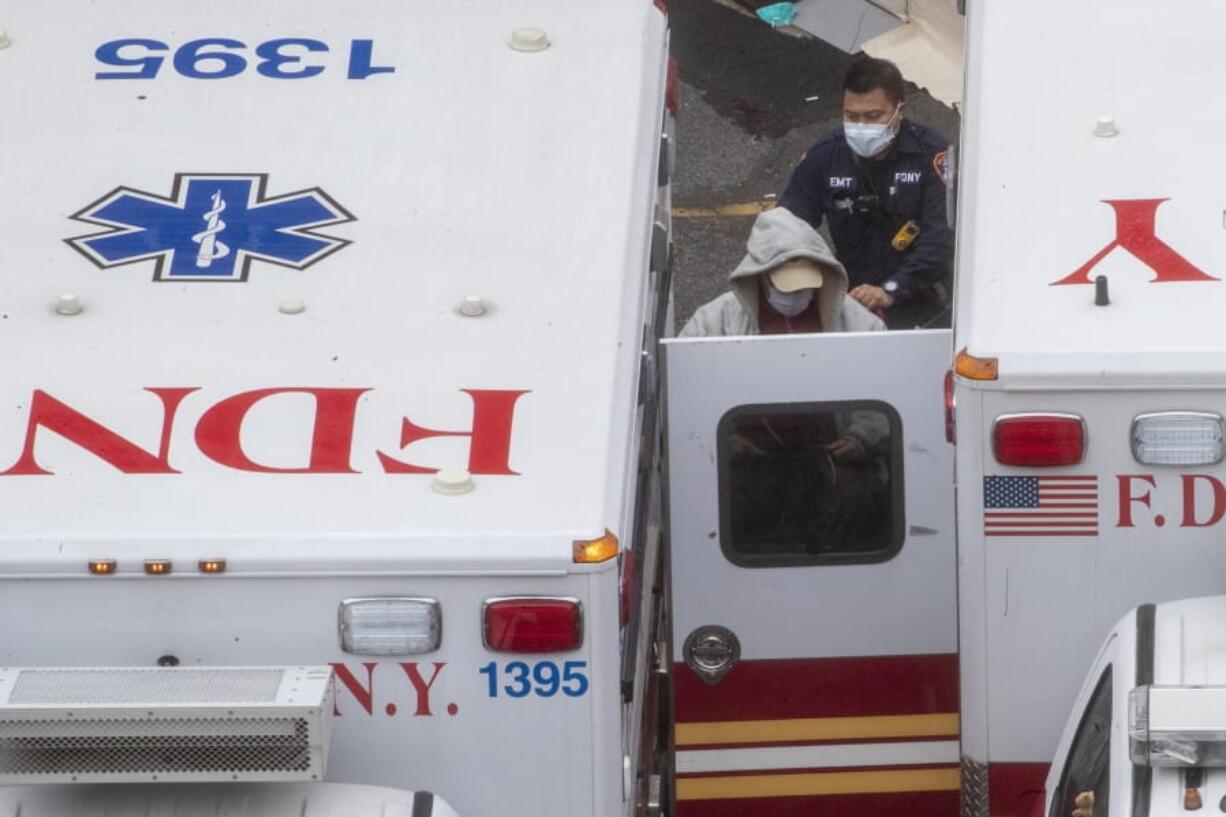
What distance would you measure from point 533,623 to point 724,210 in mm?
7776

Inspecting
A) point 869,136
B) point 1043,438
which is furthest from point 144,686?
point 869,136

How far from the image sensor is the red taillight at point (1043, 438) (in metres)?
5.67

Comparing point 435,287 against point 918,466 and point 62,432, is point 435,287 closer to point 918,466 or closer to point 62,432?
point 62,432

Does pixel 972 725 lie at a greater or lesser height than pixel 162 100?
lesser

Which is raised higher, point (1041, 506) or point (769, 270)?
point (769, 270)

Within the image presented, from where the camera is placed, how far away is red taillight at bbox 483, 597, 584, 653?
203 inches

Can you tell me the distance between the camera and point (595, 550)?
5.13 meters

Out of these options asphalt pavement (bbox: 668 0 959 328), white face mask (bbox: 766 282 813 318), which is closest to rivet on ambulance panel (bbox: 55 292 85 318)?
white face mask (bbox: 766 282 813 318)

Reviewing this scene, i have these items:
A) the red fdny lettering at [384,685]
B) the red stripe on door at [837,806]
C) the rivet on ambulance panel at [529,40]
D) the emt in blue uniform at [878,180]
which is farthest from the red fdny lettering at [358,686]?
the emt in blue uniform at [878,180]

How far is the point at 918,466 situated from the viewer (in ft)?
22.1

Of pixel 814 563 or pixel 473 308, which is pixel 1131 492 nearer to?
pixel 814 563

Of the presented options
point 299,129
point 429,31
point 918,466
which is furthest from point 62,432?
point 918,466

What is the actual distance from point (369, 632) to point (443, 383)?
0.66m

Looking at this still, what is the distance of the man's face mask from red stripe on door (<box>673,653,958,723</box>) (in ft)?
3.82
